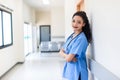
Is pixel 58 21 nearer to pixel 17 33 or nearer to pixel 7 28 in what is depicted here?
pixel 17 33

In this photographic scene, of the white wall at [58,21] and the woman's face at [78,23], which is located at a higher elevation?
the white wall at [58,21]

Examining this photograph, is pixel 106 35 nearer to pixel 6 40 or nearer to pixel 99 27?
pixel 99 27

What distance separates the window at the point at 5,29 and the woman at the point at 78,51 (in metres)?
4.09

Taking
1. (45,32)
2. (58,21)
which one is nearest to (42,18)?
(45,32)

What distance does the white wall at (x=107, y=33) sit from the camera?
141cm

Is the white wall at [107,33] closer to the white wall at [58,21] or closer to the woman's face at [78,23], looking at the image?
the woman's face at [78,23]

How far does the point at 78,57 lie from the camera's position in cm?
202

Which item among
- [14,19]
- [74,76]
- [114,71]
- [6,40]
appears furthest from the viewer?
[14,19]

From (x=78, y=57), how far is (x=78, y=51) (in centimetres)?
10

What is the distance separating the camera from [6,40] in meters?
6.41

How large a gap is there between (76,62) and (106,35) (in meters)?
0.54

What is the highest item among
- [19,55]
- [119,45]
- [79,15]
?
[79,15]

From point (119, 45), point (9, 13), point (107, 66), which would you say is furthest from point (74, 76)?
point (9, 13)

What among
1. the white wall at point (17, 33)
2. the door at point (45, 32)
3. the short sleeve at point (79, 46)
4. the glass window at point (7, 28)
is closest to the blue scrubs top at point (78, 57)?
the short sleeve at point (79, 46)
